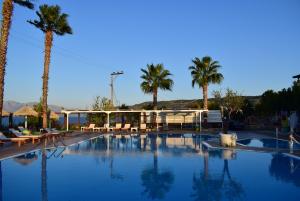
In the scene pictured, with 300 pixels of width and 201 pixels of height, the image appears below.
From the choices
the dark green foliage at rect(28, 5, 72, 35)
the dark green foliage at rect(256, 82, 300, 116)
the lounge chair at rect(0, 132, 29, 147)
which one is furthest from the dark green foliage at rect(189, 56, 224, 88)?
the lounge chair at rect(0, 132, 29, 147)

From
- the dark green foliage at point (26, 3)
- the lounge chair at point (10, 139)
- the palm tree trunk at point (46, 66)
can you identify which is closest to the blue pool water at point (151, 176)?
the lounge chair at point (10, 139)

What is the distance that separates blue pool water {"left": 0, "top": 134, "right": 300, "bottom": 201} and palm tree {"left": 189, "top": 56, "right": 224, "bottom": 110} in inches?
823

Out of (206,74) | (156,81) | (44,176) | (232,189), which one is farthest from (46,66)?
(232,189)

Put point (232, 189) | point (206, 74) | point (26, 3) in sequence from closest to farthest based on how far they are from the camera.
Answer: point (232, 189)
point (26, 3)
point (206, 74)

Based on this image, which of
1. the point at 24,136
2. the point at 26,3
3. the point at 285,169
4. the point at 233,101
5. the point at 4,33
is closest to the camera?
the point at 285,169

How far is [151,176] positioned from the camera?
1051cm

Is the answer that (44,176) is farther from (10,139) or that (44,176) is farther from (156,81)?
(156,81)

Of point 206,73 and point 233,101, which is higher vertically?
point 206,73

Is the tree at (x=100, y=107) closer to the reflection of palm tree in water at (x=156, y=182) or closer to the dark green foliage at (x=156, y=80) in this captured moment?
the dark green foliage at (x=156, y=80)

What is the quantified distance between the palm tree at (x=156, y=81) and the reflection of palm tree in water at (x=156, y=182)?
24.2 meters

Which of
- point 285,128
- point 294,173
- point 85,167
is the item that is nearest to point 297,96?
point 285,128

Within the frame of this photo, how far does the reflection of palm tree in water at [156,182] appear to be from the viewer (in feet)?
27.5

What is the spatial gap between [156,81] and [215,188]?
91.3 ft

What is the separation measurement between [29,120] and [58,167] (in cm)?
2130
